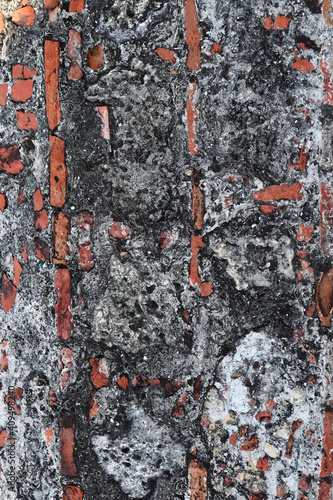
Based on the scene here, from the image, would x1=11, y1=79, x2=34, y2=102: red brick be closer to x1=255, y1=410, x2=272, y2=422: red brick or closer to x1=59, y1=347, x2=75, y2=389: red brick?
x1=59, y1=347, x2=75, y2=389: red brick

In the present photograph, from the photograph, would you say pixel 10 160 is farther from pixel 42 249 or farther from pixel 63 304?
pixel 63 304

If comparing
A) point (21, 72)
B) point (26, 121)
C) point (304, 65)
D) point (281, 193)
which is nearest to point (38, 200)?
point (26, 121)

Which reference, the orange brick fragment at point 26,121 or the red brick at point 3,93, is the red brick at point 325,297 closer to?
the orange brick fragment at point 26,121

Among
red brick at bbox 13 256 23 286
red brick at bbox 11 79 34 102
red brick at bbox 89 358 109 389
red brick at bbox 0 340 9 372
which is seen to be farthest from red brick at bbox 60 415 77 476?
red brick at bbox 11 79 34 102

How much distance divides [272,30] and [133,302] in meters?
0.66

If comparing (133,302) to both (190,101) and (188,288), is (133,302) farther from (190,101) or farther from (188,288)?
(190,101)

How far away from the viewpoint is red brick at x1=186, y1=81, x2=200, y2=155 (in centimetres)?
109

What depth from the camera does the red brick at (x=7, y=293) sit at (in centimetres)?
121

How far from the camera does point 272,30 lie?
41.8 inches

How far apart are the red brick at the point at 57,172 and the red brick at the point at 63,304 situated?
159 millimetres

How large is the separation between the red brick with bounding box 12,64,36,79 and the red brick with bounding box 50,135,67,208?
160mm

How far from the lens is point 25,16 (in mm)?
1149

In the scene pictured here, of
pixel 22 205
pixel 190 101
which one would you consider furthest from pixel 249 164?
pixel 22 205

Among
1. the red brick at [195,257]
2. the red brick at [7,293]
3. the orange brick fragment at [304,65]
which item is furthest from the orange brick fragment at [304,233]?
the red brick at [7,293]
